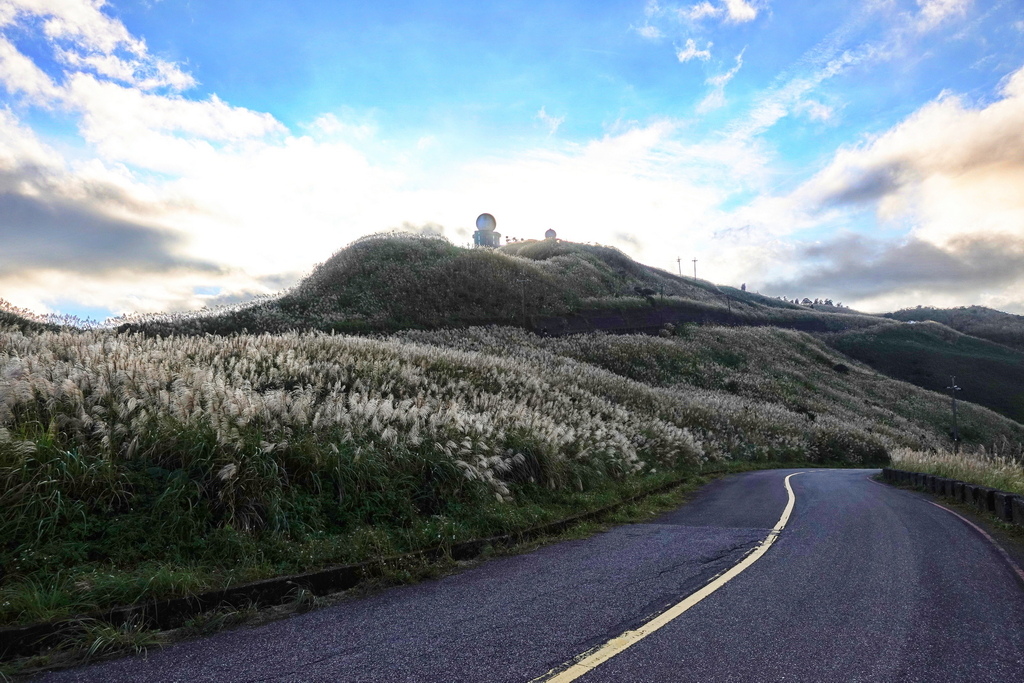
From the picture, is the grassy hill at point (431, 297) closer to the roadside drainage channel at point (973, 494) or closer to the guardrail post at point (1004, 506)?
the roadside drainage channel at point (973, 494)

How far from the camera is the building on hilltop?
109 meters

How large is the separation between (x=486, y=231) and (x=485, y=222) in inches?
78.6

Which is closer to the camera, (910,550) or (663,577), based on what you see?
(663,577)

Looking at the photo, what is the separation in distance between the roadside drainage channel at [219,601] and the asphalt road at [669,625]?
49cm

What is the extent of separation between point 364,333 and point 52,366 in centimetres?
3204

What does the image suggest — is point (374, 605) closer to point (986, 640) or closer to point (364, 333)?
point (986, 640)

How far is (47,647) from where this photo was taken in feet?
14.8

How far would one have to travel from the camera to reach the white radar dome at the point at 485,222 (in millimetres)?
109938

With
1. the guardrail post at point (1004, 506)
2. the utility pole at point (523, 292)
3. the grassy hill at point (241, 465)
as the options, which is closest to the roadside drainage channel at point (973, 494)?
the guardrail post at point (1004, 506)

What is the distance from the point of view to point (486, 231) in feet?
359

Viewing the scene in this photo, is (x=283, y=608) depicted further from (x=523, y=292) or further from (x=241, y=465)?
(x=523, y=292)

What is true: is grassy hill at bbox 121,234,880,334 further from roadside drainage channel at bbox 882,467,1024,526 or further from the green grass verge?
roadside drainage channel at bbox 882,467,1024,526

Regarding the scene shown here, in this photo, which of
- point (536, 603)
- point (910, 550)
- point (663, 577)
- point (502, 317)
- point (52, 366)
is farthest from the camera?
point (502, 317)

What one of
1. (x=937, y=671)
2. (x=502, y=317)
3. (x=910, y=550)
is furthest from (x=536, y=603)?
(x=502, y=317)
